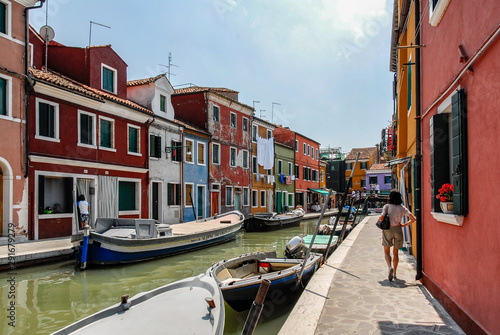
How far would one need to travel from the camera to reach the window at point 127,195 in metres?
18.3

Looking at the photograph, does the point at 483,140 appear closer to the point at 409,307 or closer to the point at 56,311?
the point at 409,307

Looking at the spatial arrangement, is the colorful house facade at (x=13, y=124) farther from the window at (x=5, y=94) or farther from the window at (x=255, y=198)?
the window at (x=255, y=198)

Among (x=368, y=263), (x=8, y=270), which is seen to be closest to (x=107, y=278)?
(x=8, y=270)

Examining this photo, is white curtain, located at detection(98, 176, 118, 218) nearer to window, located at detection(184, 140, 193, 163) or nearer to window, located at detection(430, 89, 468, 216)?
window, located at detection(184, 140, 193, 163)

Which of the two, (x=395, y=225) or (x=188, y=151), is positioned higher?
(x=188, y=151)

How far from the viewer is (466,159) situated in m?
4.07

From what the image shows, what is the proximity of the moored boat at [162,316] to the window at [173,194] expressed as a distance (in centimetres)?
1709

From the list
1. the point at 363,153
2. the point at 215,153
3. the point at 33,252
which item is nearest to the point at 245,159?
the point at 215,153

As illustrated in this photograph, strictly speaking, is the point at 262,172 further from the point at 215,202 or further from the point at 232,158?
the point at 215,202

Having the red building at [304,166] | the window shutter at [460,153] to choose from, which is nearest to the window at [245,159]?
the red building at [304,166]

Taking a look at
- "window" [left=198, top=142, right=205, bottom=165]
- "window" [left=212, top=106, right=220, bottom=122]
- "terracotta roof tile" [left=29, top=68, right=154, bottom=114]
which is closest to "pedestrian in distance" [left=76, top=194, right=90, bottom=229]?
"terracotta roof tile" [left=29, top=68, right=154, bottom=114]

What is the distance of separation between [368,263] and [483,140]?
5797 mm

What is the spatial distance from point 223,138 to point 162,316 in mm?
23617

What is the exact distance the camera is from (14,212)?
1313 cm
